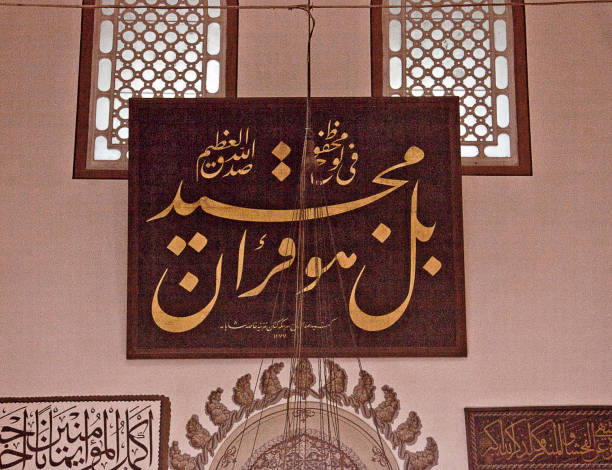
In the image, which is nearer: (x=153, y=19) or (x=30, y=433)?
(x=30, y=433)

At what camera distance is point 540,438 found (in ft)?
10.9

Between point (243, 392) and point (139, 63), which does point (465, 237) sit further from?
point (139, 63)

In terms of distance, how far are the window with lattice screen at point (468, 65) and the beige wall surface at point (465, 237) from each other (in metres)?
0.08

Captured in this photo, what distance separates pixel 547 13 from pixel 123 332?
2446mm

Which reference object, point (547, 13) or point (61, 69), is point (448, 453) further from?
point (61, 69)

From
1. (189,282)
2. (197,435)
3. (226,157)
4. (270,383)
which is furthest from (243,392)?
(226,157)

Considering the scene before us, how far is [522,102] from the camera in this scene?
11.9 feet

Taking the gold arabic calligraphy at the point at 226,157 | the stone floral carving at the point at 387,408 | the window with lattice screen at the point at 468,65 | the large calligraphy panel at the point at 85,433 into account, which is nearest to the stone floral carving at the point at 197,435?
the large calligraphy panel at the point at 85,433

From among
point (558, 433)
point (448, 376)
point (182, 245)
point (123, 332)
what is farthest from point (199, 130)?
point (558, 433)

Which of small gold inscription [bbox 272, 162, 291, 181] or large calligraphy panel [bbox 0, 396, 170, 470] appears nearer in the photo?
large calligraphy panel [bbox 0, 396, 170, 470]

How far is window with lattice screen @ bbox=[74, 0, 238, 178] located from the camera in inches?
142

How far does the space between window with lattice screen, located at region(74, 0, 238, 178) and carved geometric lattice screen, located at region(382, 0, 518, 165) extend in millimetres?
786

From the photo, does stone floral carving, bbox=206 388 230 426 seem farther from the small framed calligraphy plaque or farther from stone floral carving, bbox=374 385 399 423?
the small framed calligraphy plaque

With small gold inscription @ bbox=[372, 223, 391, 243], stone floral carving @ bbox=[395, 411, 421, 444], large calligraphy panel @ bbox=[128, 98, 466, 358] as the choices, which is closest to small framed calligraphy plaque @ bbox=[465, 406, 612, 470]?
stone floral carving @ bbox=[395, 411, 421, 444]
